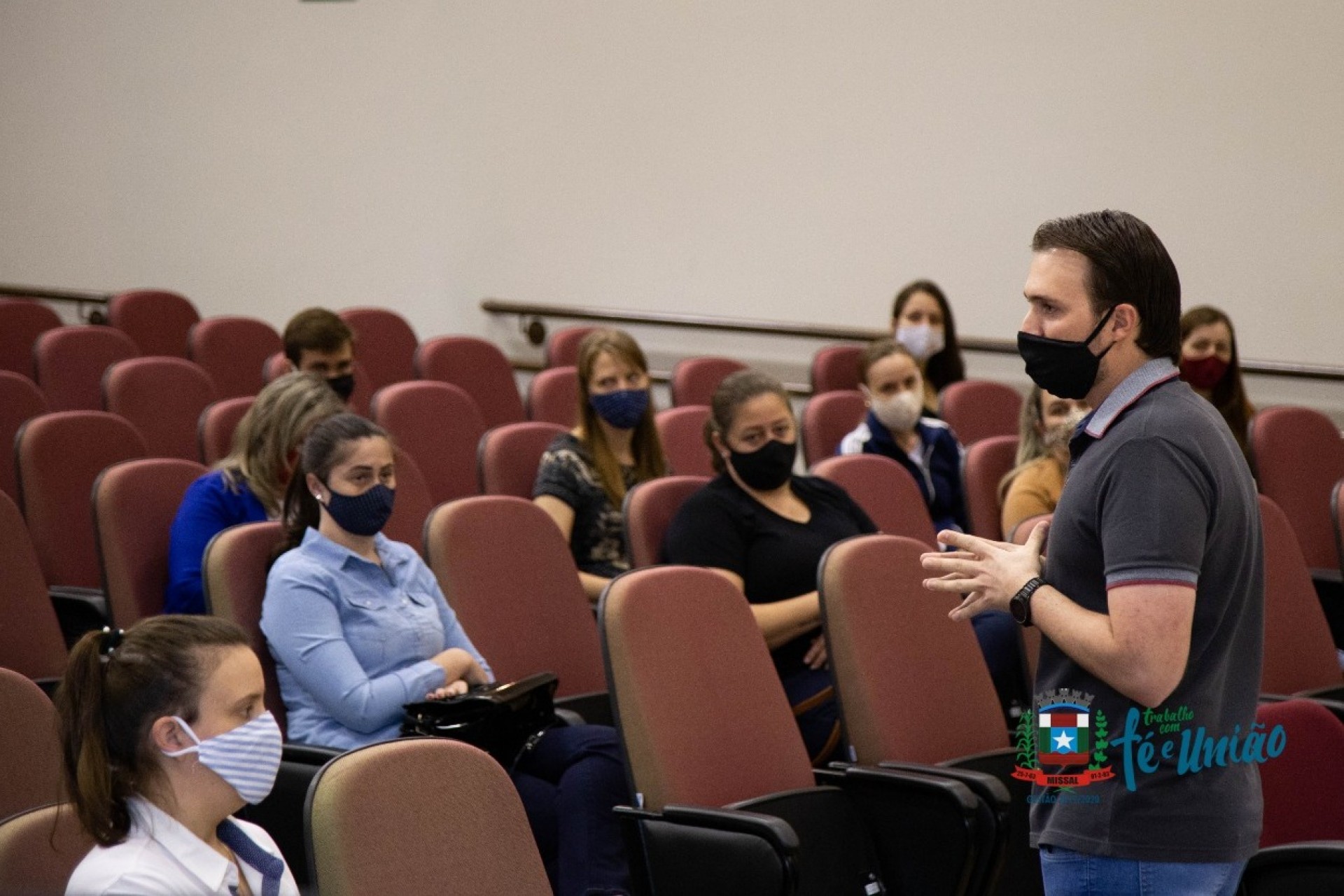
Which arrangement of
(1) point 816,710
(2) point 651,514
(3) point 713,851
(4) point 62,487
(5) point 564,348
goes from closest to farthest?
1. (3) point 713,851
2. (1) point 816,710
3. (2) point 651,514
4. (4) point 62,487
5. (5) point 564,348

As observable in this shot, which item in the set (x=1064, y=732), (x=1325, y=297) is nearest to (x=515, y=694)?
(x=1064, y=732)

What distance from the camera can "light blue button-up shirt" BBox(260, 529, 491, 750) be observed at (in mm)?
2443

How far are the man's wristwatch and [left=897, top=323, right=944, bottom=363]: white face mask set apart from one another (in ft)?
11.3

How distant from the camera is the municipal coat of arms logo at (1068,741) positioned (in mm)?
1438

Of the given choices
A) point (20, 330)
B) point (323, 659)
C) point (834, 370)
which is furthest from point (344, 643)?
point (20, 330)

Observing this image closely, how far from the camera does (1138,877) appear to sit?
1412 mm

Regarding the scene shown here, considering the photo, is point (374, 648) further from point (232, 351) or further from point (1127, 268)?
point (232, 351)

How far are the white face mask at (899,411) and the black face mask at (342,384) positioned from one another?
1395 millimetres

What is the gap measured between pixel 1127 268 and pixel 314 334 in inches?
113

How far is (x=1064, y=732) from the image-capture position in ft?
4.80

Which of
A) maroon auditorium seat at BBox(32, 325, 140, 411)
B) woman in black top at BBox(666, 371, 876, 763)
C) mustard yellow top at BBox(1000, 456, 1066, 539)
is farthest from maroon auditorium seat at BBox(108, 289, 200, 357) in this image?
mustard yellow top at BBox(1000, 456, 1066, 539)

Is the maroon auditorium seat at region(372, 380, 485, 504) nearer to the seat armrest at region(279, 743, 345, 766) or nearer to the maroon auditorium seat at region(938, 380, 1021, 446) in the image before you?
the maroon auditorium seat at region(938, 380, 1021, 446)

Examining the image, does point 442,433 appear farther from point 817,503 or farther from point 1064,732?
→ point 1064,732

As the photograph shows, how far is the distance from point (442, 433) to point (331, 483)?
157 centimetres
